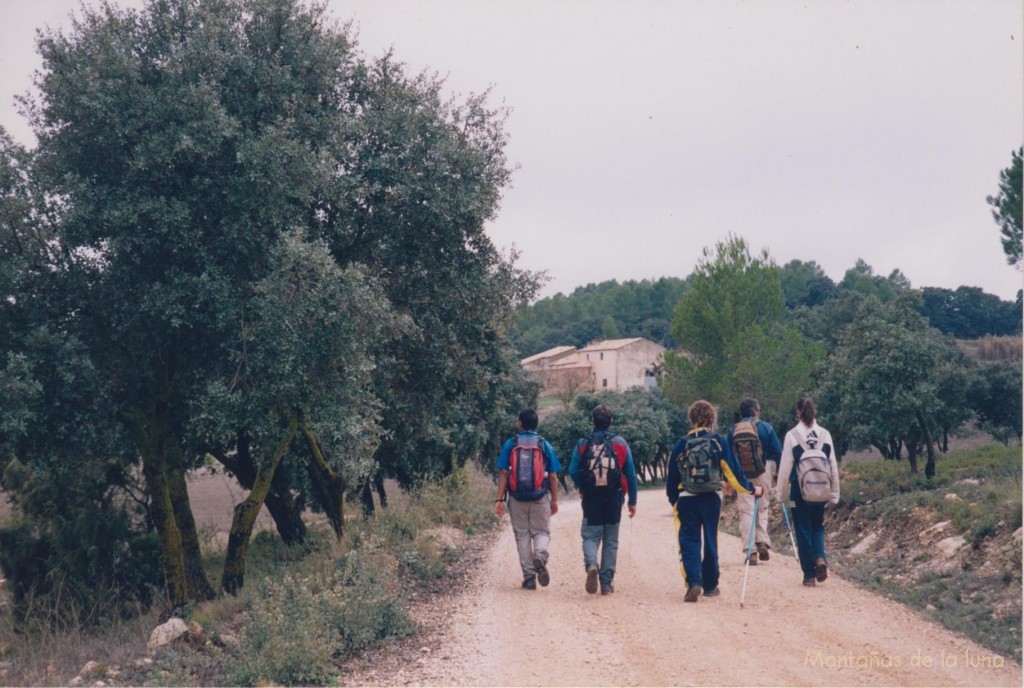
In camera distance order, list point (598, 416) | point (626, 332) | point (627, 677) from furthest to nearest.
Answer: point (626, 332) → point (598, 416) → point (627, 677)

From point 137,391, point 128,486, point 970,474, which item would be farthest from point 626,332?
point 137,391

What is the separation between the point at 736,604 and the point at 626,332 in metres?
92.5

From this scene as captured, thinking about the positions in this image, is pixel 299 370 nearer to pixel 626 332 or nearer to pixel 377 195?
pixel 377 195

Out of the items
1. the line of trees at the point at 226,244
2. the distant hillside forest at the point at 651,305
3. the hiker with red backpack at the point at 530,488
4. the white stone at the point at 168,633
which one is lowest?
the white stone at the point at 168,633

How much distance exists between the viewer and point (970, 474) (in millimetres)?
23438

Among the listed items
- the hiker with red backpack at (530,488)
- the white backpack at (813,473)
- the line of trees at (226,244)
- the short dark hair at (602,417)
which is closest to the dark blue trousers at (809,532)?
the white backpack at (813,473)

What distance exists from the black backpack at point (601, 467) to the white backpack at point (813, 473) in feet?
6.61

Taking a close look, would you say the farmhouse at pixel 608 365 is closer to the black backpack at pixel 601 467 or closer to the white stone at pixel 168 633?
the white stone at pixel 168 633

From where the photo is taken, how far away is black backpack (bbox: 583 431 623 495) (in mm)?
9375

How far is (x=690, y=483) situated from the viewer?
8938mm

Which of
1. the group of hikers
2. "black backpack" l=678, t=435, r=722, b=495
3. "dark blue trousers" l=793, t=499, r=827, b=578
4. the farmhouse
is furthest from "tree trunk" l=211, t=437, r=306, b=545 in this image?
the farmhouse

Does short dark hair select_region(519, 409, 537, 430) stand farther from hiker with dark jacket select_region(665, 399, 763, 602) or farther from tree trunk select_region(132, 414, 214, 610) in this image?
tree trunk select_region(132, 414, 214, 610)

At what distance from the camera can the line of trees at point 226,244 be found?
1135cm

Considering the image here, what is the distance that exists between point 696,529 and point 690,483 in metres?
0.51
